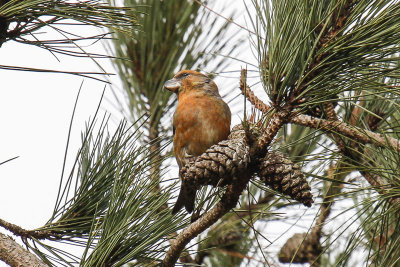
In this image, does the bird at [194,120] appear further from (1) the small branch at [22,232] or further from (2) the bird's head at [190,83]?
(1) the small branch at [22,232]

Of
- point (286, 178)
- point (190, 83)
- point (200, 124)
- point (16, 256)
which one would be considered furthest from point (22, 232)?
point (190, 83)

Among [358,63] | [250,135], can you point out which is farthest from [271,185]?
[358,63]

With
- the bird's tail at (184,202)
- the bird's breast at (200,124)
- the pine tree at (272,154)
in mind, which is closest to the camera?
the pine tree at (272,154)

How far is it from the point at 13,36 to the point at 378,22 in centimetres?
116

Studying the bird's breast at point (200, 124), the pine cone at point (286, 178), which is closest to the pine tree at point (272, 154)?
the pine cone at point (286, 178)

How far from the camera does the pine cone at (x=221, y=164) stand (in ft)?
5.80

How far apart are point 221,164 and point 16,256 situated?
2.23 ft

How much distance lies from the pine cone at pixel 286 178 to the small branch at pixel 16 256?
732mm

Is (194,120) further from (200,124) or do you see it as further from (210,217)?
(210,217)

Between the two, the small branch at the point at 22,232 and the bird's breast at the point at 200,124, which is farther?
the bird's breast at the point at 200,124

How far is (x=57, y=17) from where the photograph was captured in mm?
1990

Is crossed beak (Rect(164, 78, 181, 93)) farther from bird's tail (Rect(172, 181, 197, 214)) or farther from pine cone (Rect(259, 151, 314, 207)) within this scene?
pine cone (Rect(259, 151, 314, 207))

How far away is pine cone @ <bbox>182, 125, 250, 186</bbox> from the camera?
177 centimetres

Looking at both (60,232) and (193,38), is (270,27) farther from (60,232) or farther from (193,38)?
(193,38)
